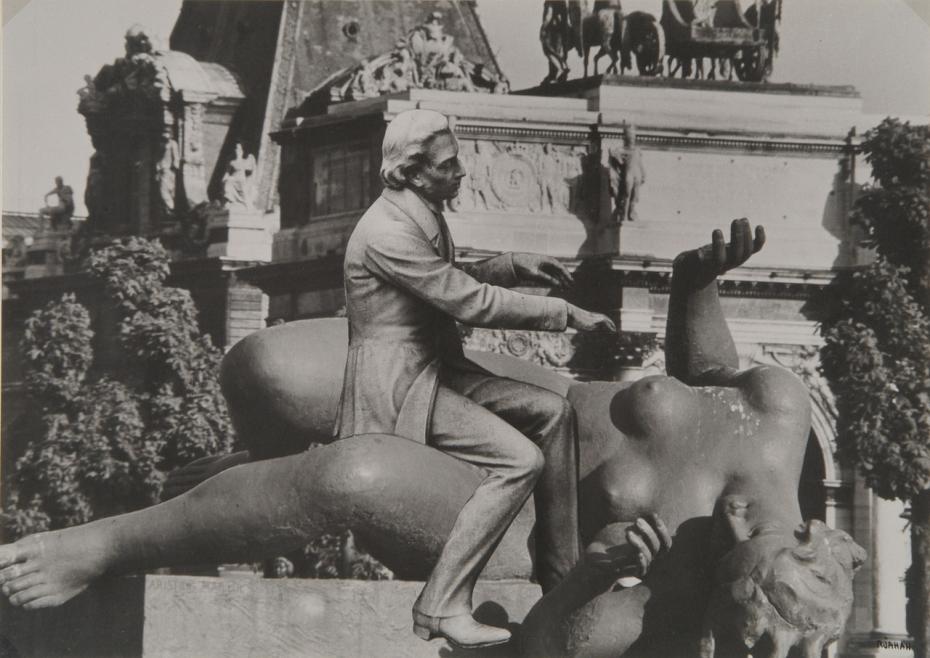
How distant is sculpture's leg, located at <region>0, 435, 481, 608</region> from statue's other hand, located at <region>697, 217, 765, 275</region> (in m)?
1.25

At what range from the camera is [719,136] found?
4841 centimetres

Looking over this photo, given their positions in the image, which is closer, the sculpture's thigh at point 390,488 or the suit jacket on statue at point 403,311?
the sculpture's thigh at point 390,488

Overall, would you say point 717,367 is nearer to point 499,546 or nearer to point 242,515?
point 499,546

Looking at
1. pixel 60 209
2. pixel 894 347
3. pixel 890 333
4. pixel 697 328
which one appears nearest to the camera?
pixel 697 328

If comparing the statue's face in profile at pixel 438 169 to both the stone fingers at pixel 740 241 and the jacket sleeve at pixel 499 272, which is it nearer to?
the jacket sleeve at pixel 499 272

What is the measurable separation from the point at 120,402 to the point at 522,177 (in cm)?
1437

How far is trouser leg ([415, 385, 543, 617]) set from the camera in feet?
28.6

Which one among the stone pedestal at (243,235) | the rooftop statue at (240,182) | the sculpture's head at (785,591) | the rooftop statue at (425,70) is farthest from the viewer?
the rooftop statue at (240,182)

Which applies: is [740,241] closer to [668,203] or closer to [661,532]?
[661,532]

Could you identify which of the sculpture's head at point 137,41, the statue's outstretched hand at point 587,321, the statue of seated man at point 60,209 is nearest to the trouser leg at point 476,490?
the statue's outstretched hand at point 587,321

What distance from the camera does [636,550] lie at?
8734 mm

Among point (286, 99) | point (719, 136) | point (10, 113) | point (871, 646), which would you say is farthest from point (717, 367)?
point (286, 99)

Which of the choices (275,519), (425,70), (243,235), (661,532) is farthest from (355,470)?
(243,235)

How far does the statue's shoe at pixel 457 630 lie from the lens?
868 centimetres
